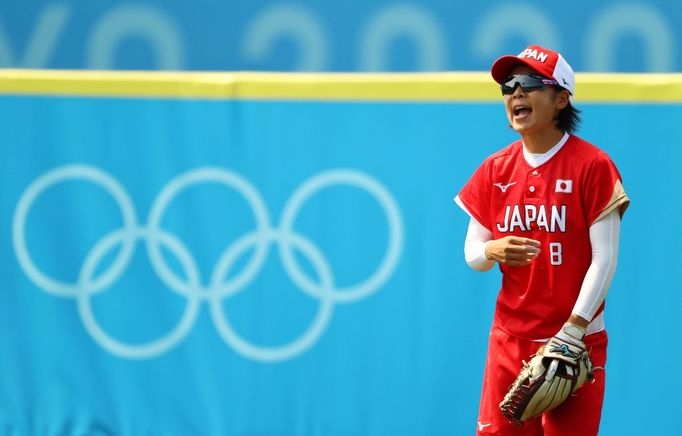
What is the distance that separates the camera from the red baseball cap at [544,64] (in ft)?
11.5

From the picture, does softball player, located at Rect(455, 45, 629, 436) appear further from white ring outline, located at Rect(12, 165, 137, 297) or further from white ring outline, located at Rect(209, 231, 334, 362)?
white ring outline, located at Rect(12, 165, 137, 297)

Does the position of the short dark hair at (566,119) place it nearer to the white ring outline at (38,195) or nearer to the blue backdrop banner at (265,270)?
the blue backdrop banner at (265,270)

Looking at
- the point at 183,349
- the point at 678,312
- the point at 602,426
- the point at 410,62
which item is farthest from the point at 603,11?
the point at 183,349

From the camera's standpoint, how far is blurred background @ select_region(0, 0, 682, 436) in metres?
4.77

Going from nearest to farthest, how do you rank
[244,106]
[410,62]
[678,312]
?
[678,312] < [244,106] < [410,62]

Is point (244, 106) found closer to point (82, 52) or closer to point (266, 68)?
point (266, 68)

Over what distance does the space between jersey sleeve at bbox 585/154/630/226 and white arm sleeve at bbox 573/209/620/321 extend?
0.03 metres

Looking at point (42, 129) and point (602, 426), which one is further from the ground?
point (42, 129)

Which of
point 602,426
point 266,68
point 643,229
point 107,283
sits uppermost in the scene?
point 266,68

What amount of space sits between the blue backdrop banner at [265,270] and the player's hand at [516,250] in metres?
1.44

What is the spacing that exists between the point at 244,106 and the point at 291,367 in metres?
1.29

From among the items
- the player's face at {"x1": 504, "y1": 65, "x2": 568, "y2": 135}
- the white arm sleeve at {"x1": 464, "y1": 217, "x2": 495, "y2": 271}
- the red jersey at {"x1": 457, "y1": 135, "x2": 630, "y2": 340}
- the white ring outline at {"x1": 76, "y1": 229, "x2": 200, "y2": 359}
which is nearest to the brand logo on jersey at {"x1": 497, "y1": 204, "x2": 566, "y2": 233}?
the red jersey at {"x1": 457, "y1": 135, "x2": 630, "y2": 340}

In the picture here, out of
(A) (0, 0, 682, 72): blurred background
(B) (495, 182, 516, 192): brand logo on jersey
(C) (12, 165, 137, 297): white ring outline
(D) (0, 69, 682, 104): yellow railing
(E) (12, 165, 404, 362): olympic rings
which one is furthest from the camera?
(A) (0, 0, 682, 72): blurred background

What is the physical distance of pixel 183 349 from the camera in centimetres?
507
